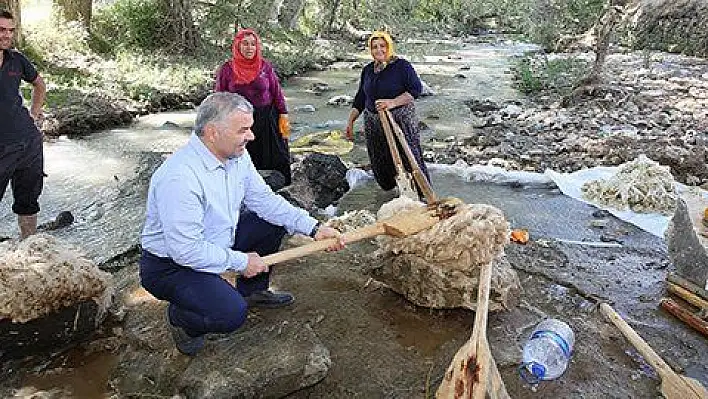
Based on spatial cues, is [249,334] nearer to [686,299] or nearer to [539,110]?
[686,299]

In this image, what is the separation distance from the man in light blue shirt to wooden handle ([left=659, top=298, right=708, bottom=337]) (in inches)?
98.7

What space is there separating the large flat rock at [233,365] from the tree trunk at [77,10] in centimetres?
1139

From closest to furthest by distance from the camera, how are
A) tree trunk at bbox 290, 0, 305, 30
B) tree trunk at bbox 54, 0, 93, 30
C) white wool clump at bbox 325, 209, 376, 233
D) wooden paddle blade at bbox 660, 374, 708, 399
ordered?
wooden paddle blade at bbox 660, 374, 708, 399 → white wool clump at bbox 325, 209, 376, 233 → tree trunk at bbox 54, 0, 93, 30 → tree trunk at bbox 290, 0, 305, 30

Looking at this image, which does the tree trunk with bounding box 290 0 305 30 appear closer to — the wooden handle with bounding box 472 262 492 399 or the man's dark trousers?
the man's dark trousers

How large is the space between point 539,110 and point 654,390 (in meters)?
7.97

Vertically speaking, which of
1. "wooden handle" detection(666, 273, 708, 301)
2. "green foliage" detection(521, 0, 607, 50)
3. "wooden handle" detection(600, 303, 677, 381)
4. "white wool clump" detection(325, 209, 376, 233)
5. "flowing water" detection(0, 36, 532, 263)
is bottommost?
"flowing water" detection(0, 36, 532, 263)

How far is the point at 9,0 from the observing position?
963cm

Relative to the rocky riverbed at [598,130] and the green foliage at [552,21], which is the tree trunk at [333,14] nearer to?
the green foliage at [552,21]

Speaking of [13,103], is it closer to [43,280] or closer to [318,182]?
[43,280]

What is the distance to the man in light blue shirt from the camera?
8.80 ft

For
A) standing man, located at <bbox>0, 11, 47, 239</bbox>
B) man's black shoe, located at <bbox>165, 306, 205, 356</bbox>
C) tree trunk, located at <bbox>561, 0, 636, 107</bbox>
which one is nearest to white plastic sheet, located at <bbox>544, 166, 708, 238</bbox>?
man's black shoe, located at <bbox>165, 306, 205, 356</bbox>

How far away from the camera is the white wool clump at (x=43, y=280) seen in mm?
3070

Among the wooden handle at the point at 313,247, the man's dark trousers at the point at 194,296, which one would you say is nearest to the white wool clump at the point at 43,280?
the man's dark trousers at the point at 194,296

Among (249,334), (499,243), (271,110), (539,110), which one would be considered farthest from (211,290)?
(539,110)
